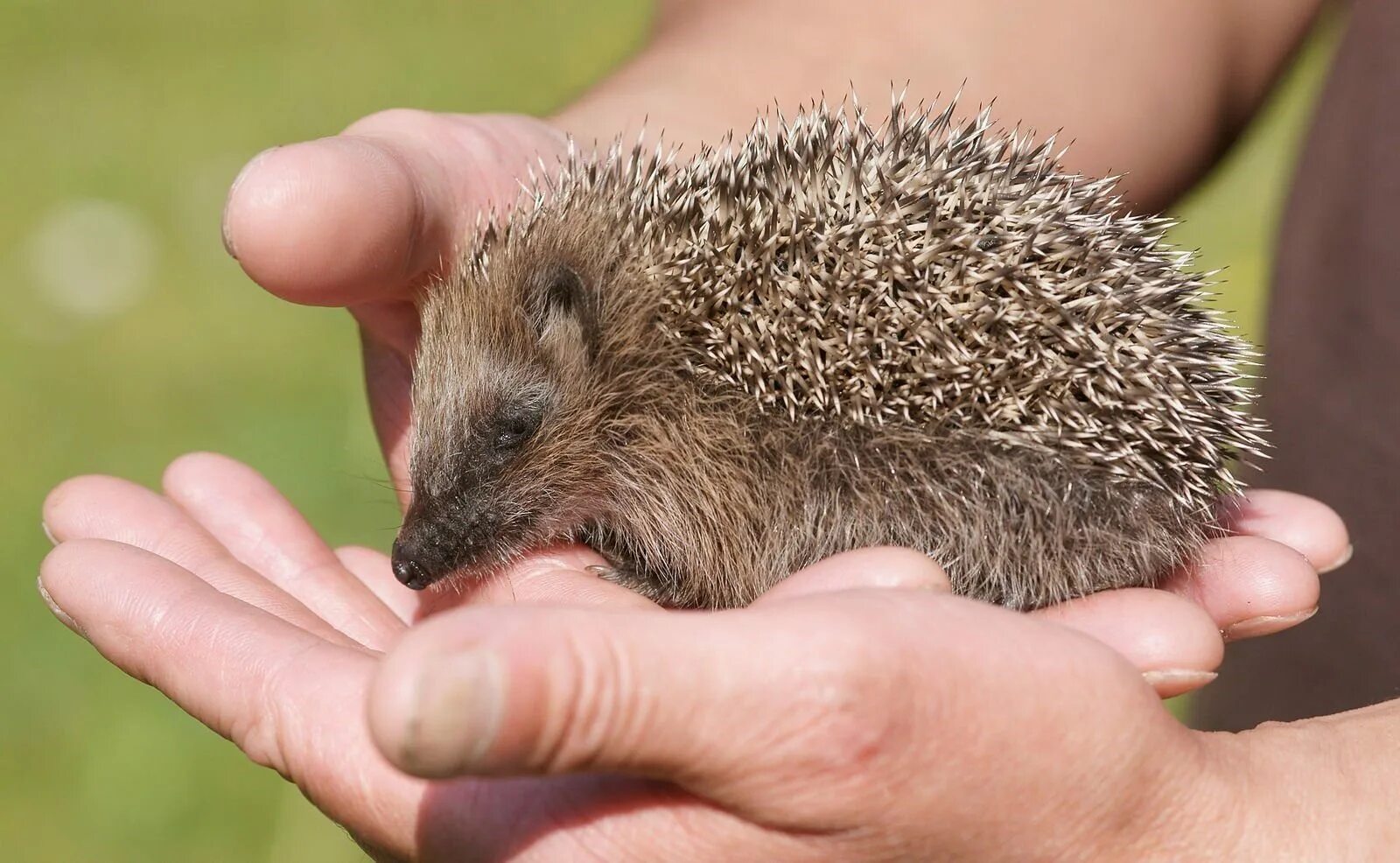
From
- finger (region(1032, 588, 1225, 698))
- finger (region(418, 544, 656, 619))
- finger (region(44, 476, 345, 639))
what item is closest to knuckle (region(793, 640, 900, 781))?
finger (region(1032, 588, 1225, 698))

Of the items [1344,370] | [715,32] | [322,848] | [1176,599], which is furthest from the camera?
[322,848]

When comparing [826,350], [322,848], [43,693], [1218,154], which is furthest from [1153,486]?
[43,693]

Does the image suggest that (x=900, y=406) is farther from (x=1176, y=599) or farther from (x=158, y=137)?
(x=158, y=137)

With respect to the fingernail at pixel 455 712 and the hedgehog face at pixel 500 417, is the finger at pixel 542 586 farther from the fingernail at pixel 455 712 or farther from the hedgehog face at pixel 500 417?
the fingernail at pixel 455 712

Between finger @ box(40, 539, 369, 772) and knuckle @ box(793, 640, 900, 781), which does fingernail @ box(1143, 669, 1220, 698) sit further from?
finger @ box(40, 539, 369, 772)

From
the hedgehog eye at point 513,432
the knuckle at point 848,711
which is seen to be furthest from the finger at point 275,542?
the knuckle at point 848,711
